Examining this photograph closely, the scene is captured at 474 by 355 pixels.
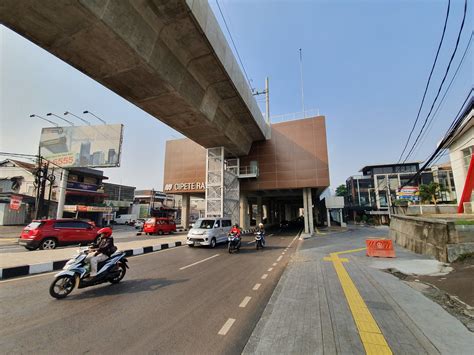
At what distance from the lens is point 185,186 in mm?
30750

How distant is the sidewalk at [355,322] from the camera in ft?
10.0

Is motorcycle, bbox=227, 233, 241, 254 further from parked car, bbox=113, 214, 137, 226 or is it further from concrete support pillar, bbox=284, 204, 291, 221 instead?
concrete support pillar, bbox=284, 204, 291, 221

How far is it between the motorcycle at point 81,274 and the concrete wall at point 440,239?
36.5 ft

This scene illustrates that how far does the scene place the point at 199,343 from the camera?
3.23 meters

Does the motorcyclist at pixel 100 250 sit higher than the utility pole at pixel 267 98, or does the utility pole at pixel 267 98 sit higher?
the utility pole at pixel 267 98

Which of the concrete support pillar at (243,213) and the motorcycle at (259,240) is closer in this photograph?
the motorcycle at (259,240)

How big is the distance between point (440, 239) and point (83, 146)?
33.2 meters

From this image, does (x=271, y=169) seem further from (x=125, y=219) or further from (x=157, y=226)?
(x=125, y=219)

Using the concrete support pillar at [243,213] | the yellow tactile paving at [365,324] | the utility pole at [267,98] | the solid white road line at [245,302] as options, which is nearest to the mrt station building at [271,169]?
the concrete support pillar at [243,213]

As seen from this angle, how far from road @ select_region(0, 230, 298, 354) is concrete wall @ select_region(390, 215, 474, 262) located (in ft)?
21.5

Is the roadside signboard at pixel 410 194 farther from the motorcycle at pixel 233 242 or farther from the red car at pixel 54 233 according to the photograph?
the red car at pixel 54 233

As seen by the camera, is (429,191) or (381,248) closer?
(381,248)

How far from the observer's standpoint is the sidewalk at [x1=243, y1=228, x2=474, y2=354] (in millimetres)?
3051

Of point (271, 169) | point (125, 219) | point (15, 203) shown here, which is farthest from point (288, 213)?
point (15, 203)
